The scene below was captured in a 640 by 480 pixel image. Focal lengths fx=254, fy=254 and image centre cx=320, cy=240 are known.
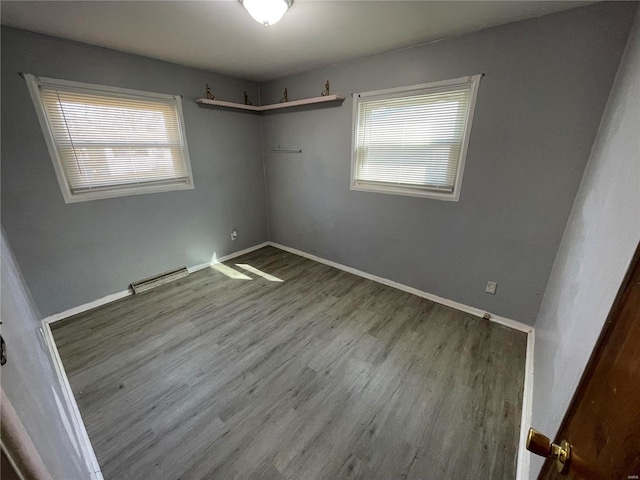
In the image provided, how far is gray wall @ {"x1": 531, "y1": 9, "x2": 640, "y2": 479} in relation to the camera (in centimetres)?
80

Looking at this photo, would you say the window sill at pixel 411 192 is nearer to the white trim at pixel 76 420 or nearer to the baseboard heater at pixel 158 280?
the baseboard heater at pixel 158 280

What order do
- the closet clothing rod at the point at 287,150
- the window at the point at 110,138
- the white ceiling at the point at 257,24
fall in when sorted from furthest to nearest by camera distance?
the closet clothing rod at the point at 287,150
the window at the point at 110,138
the white ceiling at the point at 257,24

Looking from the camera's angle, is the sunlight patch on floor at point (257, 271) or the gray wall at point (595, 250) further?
the sunlight patch on floor at point (257, 271)

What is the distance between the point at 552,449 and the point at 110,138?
11.5 feet

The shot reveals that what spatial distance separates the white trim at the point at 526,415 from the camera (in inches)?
48.8

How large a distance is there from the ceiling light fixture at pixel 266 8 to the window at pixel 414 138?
1.27m

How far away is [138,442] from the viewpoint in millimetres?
1391

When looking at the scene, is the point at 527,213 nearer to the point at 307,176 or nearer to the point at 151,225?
the point at 307,176

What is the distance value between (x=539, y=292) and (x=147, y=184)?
3.90 m

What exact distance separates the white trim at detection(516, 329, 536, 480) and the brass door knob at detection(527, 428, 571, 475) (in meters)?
0.61

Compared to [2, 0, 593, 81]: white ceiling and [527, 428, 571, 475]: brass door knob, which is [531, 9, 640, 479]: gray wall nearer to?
[527, 428, 571, 475]: brass door knob

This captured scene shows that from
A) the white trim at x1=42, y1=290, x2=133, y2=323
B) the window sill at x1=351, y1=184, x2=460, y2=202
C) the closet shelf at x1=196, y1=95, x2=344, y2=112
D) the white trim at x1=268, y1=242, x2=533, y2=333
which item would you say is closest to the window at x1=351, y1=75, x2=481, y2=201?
the window sill at x1=351, y1=184, x2=460, y2=202

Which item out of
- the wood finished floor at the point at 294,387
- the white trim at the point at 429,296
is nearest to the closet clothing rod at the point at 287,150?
the white trim at the point at 429,296

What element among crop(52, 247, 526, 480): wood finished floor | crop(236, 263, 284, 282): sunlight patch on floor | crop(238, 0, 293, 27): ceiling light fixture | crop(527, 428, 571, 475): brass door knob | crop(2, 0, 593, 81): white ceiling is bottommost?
crop(52, 247, 526, 480): wood finished floor
